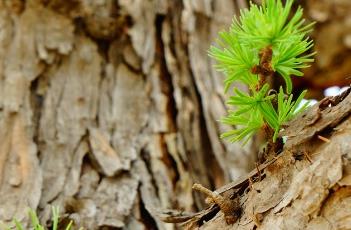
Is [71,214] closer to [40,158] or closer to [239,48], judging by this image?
[40,158]

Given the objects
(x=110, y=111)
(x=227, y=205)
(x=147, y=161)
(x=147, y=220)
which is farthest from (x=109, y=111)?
(x=227, y=205)

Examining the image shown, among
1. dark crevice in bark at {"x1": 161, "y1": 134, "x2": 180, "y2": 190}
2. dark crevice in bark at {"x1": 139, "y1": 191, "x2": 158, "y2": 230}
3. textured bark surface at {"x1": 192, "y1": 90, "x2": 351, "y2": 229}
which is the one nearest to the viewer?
textured bark surface at {"x1": 192, "y1": 90, "x2": 351, "y2": 229}

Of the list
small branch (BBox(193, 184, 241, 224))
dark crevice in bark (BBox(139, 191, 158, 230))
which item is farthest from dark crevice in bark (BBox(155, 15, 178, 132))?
small branch (BBox(193, 184, 241, 224))

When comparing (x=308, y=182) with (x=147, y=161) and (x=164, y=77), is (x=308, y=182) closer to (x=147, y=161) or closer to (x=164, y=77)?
(x=147, y=161)

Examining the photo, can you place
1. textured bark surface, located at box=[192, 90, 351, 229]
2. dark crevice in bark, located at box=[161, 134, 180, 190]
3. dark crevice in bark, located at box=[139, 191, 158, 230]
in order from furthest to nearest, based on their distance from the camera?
dark crevice in bark, located at box=[161, 134, 180, 190], dark crevice in bark, located at box=[139, 191, 158, 230], textured bark surface, located at box=[192, 90, 351, 229]

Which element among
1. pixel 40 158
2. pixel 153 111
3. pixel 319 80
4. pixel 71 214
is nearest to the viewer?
pixel 71 214

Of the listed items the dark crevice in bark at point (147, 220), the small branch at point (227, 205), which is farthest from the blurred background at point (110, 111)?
the small branch at point (227, 205)

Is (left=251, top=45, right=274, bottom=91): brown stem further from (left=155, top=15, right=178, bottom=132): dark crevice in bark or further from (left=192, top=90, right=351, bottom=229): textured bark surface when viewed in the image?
(left=155, top=15, right=178, bottom=132): dark crevice in bark

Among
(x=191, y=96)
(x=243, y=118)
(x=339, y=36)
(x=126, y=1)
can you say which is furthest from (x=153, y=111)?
(x=339, y=36)
